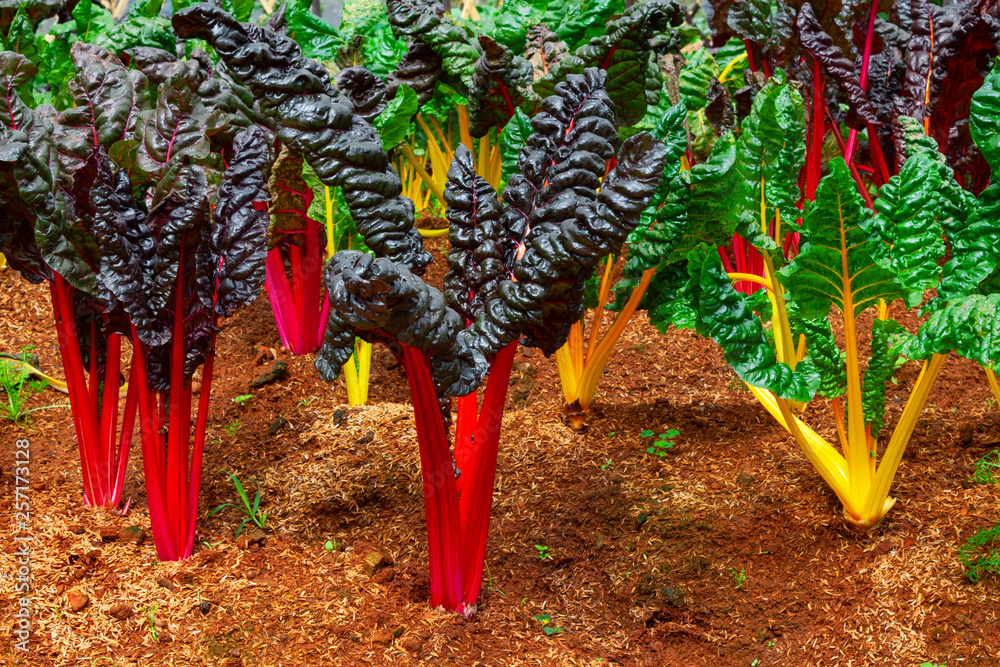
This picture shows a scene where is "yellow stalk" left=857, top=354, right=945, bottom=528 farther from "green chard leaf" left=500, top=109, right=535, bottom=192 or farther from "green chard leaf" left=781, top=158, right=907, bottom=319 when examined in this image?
"green chard leaf" left=500, top=109, right=535, bottom=192

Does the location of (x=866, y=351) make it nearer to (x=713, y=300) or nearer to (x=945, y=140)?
(x=945, y=140)

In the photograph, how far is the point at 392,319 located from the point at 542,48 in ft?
6.06

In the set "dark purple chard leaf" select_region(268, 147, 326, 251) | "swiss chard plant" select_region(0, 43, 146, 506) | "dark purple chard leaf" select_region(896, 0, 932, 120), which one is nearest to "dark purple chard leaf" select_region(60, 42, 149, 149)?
"swiss chard plant" select_region(0, 43, 146, 506)

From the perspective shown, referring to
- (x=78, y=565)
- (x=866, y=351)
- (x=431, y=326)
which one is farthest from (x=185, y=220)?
(x=866, y=351)

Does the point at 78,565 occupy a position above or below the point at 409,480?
above

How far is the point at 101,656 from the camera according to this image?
181 centimetres

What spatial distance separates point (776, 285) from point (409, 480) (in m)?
1.21

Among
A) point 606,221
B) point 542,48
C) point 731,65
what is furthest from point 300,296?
point 731,65

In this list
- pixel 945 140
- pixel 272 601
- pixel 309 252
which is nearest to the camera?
pixel 272 601

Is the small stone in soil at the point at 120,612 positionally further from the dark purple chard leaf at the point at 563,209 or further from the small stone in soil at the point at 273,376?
the small stone in soil at the point at 273,376

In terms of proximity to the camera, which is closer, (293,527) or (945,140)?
(293,527)

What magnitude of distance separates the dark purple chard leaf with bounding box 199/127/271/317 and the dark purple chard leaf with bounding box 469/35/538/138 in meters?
0.96

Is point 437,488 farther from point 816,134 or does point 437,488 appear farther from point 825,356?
point 816,134

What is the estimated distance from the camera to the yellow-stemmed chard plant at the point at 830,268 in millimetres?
1917
